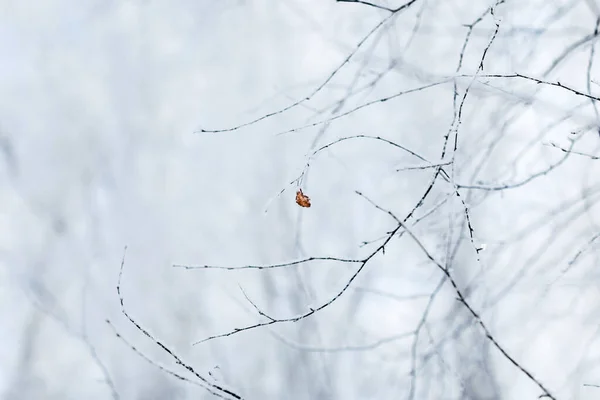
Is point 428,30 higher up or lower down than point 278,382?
higher up

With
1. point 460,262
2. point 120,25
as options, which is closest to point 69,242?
point 120,25

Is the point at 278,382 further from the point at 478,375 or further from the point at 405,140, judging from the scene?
the point at 405,140

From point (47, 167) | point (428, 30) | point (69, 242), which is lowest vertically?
point (69, 242)

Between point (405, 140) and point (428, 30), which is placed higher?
point (428, 30)

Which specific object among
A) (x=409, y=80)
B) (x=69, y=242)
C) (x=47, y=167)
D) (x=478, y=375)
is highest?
(x=409, y=80)

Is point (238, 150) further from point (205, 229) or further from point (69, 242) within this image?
point (69, 242)

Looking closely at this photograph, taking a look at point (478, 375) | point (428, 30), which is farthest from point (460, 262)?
point (428, 30)
